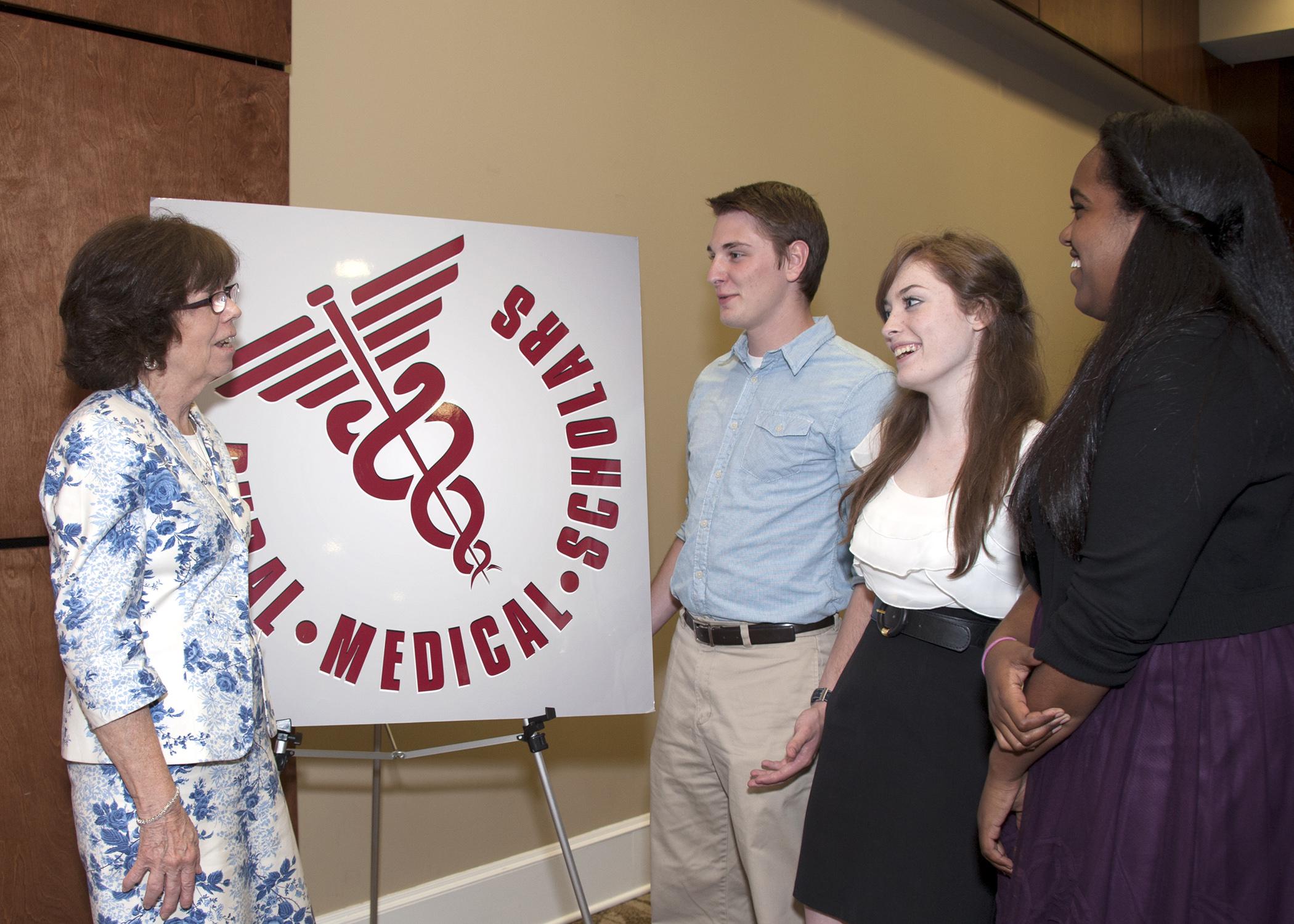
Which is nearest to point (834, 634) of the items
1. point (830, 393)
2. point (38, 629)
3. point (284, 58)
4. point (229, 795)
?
point (830, 393)

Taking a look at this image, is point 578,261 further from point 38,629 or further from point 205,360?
point 38,629

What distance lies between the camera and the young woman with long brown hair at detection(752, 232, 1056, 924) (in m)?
1.46

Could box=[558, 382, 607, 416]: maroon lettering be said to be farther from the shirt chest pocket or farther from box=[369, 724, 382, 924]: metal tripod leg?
box=[369, 724, 382, 924]: metal tripod leg

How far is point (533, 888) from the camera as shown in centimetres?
265

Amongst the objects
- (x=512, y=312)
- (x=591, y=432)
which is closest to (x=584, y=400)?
(x=591, y=432)

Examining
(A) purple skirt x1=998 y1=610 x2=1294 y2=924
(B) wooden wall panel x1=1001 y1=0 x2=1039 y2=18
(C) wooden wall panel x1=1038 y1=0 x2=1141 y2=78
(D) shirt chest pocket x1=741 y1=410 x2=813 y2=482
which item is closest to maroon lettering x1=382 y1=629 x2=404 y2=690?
(D) shirt chest pocket x1=741 y1=410 x2=813 y2=482

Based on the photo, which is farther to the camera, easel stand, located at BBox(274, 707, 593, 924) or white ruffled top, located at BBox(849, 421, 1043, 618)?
easel stand, located at BBox(274, 707, 593, 924)

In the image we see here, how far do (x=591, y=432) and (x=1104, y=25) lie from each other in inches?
145

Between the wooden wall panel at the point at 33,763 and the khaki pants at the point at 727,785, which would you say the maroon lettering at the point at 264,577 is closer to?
the wooden wall panel at the point at 33,763

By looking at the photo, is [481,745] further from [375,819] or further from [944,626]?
[944,626]

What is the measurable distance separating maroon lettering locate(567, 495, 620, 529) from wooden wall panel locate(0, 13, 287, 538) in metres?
0.98

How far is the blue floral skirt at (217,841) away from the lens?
4.46 feet

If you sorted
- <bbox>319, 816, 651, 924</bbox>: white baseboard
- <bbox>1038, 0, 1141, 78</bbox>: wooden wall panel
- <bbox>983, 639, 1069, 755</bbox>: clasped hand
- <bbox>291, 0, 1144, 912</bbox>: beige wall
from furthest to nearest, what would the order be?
<bbox>1038, 0, 1141, 78</bbox>: wooden wall panel → <bbox>319, 816, 651, 924</bbox>: white baseboard → <bbox>291, 0, 1144, 912</bbox>: beige wall → <bbox>983, 639, 1069, 755</bbox>: clasped hand

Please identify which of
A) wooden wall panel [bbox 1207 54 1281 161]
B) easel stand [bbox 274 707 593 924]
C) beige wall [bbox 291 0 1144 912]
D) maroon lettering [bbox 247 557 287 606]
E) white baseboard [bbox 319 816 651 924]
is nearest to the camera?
maroon lettering [bbox 247 557 287 606]
